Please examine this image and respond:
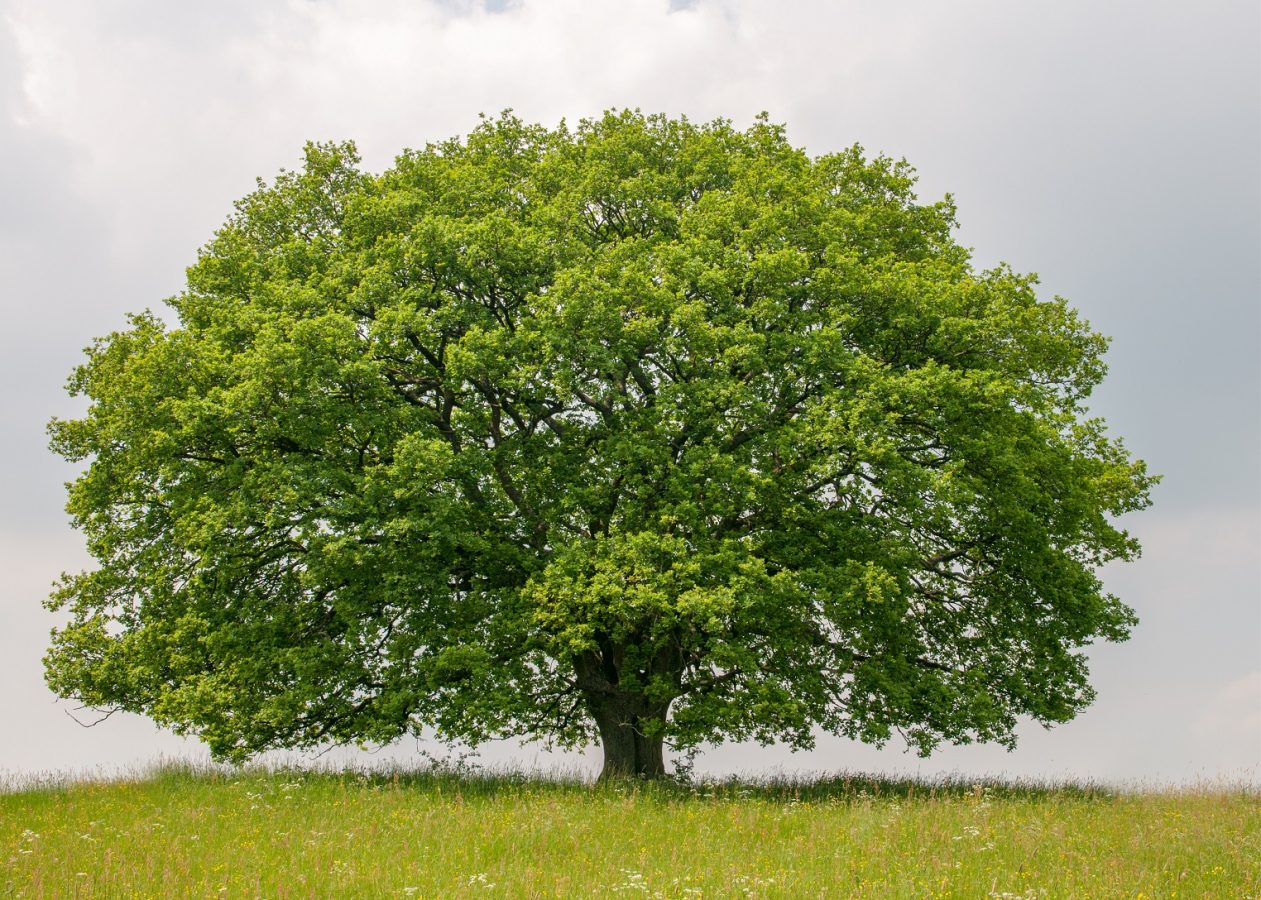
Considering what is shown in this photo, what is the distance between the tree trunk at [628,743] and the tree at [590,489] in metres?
0.07

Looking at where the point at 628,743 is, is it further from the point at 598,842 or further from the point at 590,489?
the point at 598,842

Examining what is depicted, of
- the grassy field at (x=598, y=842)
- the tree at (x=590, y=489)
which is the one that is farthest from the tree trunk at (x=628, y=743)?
the grassy field at (x=598, y=842)

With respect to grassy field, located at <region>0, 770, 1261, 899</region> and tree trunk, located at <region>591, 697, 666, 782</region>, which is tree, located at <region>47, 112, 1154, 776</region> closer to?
tree trunk, located at <region>591, 697, 666, 782</region>

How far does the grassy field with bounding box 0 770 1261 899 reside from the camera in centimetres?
1316

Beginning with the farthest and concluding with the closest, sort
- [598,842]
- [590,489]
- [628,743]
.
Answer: [628,743] → [590,489] → [598,842]

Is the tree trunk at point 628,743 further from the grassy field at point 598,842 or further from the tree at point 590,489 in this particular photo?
the grassy field at point 598,842

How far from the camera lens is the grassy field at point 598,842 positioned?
13.2 metres

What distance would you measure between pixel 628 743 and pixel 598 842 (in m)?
8.00

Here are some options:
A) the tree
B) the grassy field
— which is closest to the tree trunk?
the tree

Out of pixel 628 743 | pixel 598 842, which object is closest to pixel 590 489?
pixel 628 743

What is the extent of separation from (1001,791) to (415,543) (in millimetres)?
13066

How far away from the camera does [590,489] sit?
21688 millimetres

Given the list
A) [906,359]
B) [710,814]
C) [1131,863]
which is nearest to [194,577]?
[710,814]

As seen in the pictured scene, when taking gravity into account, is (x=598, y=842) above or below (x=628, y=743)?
below
